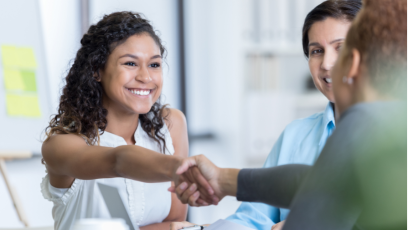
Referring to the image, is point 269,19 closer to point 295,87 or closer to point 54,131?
point 295,87

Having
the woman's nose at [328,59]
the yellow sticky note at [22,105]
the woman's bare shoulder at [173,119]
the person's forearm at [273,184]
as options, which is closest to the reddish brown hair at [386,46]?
the person's forearm at [273,184]

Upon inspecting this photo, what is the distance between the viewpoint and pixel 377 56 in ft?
1.76

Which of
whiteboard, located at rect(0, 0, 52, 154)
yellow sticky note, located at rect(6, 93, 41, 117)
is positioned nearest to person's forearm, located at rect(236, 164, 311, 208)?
whiteboard, located at rect(0, 0, 52, 154)

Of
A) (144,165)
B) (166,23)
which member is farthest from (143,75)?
(166,23)

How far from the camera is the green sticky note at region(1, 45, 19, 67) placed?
2.25 metres

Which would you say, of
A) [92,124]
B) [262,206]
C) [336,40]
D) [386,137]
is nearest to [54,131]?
[92,124]

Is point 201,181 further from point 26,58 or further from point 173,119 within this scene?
point 26,58

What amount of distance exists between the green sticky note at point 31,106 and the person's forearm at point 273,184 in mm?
1947

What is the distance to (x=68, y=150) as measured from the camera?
107cm

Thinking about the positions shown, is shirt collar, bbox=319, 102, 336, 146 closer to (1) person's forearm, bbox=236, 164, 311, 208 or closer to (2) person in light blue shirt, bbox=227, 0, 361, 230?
(2) person in light blue shirt, bbox=227, 0, 361, 230

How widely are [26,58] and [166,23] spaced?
40.0 inches

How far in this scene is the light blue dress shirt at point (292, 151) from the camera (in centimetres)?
108

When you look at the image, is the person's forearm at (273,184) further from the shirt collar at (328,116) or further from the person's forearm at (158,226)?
the person's forearm at (158,226)

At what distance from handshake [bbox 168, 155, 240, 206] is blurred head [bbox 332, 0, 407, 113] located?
30 cm
